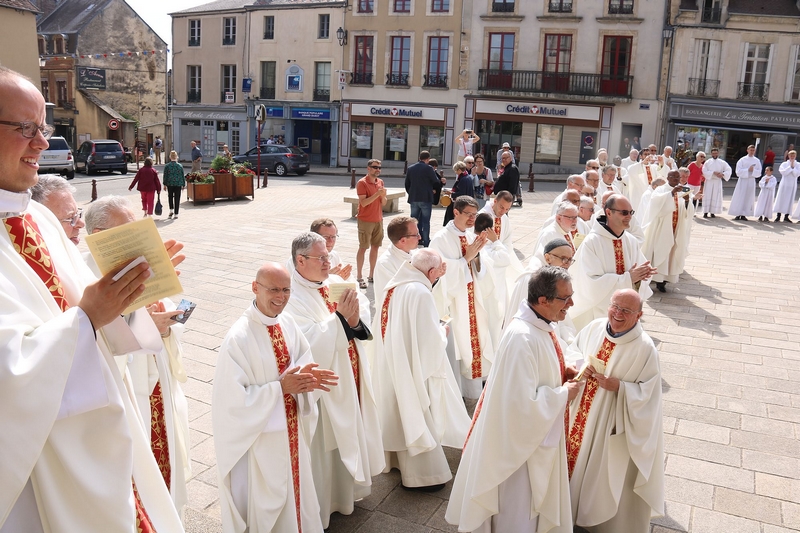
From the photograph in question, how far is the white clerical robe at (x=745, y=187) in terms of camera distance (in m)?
19.8

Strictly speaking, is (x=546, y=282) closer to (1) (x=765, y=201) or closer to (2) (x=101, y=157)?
(1) (x=765, y=201)

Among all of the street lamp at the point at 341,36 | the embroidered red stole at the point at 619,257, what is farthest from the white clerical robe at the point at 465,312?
the street lamp at the point at 341,36

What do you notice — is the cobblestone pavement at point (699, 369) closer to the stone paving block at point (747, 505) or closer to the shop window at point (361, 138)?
the stone paving block at point (747, 505)

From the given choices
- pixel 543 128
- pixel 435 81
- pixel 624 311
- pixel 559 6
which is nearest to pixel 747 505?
pixel 624 311

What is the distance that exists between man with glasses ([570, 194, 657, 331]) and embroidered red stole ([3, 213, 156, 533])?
536cm

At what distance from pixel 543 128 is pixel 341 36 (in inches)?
459

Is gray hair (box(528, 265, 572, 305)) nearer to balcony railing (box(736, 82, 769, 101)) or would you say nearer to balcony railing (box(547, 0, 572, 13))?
balcony railing (box(547, 0, 572, 13))

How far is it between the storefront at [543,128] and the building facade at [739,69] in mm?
3800

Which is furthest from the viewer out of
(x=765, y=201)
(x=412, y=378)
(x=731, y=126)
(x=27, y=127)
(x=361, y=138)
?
(x=361, y=138)

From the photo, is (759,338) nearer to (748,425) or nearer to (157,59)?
(748,425)

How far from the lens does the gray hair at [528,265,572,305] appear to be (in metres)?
3.97

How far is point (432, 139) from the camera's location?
36688 mm

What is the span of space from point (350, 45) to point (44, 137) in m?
36.7

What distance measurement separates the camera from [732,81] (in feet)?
107
